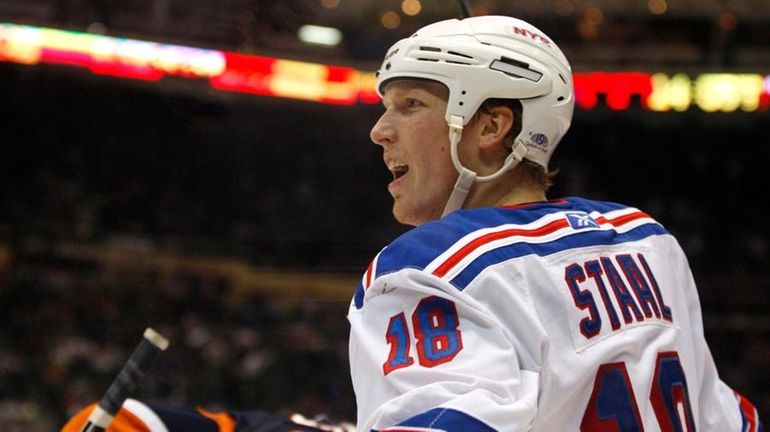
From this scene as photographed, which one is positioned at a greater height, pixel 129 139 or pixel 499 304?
pixel 129 139

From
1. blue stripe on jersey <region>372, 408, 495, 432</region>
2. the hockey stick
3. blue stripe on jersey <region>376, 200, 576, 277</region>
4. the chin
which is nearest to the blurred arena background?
the hockey stick

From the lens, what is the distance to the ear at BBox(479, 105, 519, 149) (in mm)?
1724

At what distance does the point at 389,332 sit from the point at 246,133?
12.6 m

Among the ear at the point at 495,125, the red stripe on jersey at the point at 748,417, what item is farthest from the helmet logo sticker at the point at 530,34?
the red stripe on jersey at the point at 748,417

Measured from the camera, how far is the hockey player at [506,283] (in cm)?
137

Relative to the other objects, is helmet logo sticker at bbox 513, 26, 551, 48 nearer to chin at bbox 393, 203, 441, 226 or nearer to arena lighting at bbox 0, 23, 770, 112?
chin at bbox 393, 203, 441, 226

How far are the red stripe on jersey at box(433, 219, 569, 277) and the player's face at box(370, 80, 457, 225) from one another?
0.19m

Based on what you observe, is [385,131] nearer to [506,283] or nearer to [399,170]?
[399,170]

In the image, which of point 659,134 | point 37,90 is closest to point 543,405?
point 37,90

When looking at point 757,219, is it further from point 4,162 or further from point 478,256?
point 478,256

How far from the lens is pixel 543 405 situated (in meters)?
1.46

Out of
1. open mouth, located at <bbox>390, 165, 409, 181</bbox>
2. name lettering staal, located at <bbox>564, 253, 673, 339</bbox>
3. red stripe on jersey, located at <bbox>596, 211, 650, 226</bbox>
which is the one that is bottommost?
name lettering staal, located at <bbox>564, 253, 673, 339</bbox>

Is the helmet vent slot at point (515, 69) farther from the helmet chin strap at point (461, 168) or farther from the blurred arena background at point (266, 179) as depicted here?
the blurred arena background at point (266, 179)

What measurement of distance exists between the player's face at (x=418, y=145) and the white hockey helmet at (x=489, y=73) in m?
0.02
